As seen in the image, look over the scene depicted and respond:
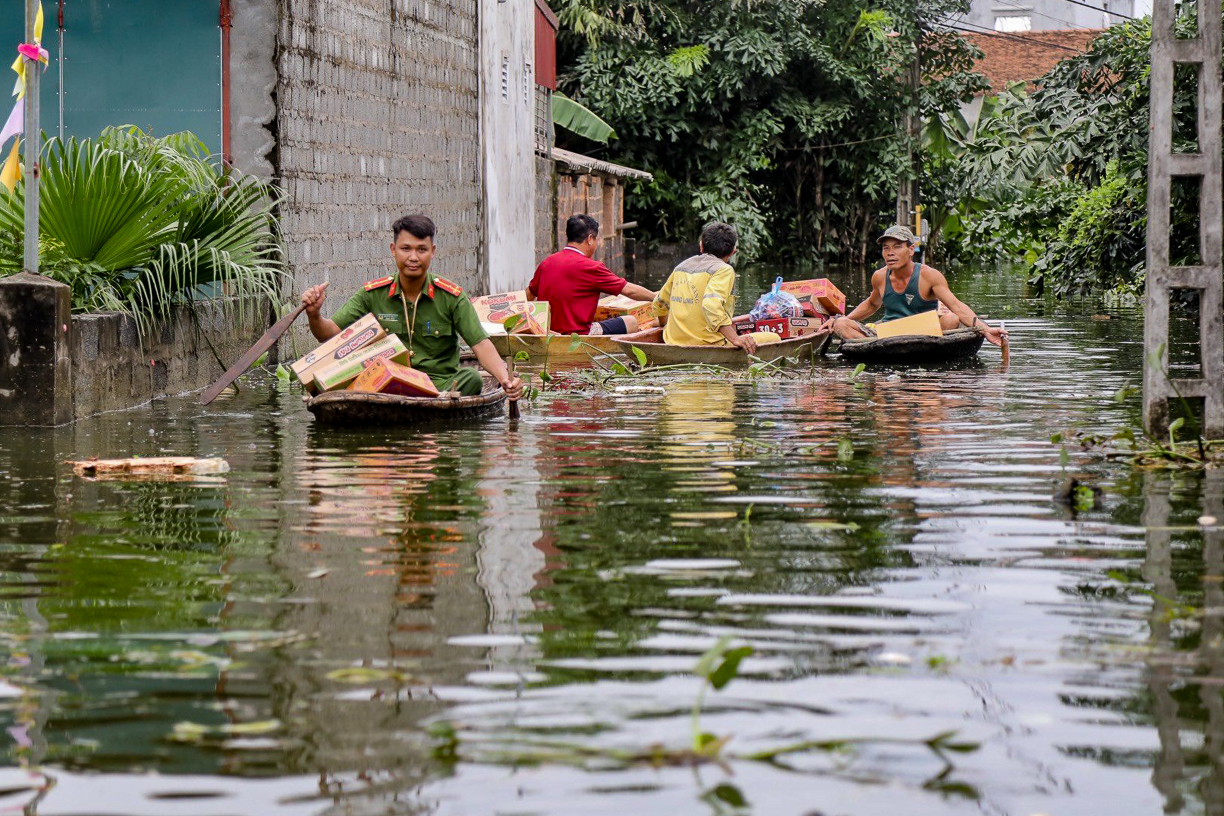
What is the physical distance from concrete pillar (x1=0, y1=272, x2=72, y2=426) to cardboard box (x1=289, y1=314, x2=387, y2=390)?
1.43 meters

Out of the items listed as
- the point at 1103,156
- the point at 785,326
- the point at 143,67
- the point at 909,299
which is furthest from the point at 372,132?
the point at 1103,156

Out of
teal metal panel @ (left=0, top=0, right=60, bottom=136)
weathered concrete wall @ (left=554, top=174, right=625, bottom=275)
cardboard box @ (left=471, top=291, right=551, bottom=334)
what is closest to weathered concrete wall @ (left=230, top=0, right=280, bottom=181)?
teal metal panel @ (left=0, top=0, right=60, bottom=136)

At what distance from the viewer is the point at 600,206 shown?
3528 cm

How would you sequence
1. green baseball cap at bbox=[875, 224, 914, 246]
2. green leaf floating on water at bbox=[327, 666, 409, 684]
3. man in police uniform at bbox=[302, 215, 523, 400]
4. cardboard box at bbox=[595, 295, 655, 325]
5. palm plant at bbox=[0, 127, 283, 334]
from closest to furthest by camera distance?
green leaf floating on water at bbox=[327, 666, 409, 684], man in police uniform at bbox=[302, 215, 523, 400], palm plant at bbox=[0, 127, 283, 334], green baseball cap at bbox=[875, 224, 914, 246], cardboard box at bbox=[595, 295, 655, 325]

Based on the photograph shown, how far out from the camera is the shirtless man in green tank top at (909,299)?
15633 mm

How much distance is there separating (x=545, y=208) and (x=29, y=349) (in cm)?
1766

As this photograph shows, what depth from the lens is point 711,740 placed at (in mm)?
4184

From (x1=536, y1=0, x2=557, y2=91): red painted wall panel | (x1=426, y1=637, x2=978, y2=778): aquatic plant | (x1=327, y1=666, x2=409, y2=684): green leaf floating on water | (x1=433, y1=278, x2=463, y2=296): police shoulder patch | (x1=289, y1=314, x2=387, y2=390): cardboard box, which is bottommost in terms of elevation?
(x1=426, y1=637, x2=978, y2=778): aquatic plant

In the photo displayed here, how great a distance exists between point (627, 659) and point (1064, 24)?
5913 cm

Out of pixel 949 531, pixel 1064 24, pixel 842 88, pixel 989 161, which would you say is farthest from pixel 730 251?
pixel 1064 24

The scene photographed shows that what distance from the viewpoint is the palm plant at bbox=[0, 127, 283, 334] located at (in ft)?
37.4

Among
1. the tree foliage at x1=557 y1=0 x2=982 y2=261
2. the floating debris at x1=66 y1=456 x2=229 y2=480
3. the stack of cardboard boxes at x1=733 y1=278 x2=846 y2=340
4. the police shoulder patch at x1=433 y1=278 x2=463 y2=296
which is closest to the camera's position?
the floating debris at x1=66 y1=456 x2=229 y2=480

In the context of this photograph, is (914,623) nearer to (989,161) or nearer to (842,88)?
Answer: (989,161)

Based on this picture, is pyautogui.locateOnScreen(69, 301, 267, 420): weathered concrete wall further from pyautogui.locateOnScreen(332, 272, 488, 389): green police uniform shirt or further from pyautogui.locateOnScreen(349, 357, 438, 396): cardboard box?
pyautogui.locateOnScreen(349, 357, 438, 396): cardboard box
